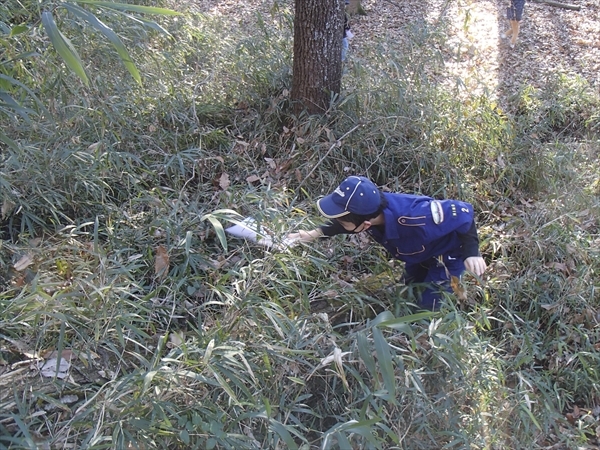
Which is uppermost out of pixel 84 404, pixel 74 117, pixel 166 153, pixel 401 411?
pixel 74 117

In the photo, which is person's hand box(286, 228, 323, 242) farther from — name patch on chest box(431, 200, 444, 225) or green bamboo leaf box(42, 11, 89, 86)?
green bamboo leaf box(42, 11, 89, 86)

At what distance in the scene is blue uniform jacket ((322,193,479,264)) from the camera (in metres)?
2.74

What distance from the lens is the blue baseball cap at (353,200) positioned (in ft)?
8.54

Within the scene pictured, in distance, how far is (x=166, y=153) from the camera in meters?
3.60

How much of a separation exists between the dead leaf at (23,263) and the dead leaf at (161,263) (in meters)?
0.59

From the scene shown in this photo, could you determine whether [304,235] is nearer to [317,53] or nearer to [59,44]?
[59,44]

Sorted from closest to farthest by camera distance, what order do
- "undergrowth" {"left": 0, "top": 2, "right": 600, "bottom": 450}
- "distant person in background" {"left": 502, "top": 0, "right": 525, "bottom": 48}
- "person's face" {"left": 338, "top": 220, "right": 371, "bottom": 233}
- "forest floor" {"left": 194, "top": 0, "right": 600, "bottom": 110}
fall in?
"undergrowth" {"left": 0, "top": 2, "right": 600, "bottom": 450} < "person's face" {"left": 338, "top": 220, "right": 371, "bottom": 233} < "forest floor" {"left": 194, "top": 0, "right": 600, "bottom": 110} < "distant person in background" {"left": 502, "top": 0, "right": 525, "bottom": 48}

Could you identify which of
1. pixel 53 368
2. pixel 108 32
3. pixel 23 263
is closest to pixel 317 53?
pixel 108 32

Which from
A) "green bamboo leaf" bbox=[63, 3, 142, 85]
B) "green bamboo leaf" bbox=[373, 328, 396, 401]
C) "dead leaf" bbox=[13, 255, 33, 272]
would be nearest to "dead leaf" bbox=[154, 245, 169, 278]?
"dead leaf" bbox=[13, 255, 33, 272]

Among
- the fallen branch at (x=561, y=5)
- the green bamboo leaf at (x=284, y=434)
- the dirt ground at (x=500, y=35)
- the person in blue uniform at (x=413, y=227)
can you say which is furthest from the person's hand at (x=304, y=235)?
the fallen branch at (x=561, y=5)

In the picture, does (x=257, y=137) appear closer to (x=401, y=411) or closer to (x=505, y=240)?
(x=505, y=240)

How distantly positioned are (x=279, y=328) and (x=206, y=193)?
1.39 meters

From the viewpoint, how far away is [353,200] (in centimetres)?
260

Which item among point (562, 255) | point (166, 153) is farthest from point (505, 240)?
point (166, 153)
